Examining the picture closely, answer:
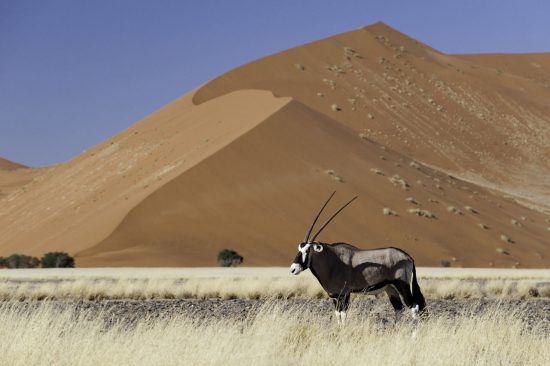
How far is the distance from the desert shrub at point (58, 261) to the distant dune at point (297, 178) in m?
1.44

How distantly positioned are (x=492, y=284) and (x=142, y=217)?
25.8 m

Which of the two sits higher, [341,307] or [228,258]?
[341,307]

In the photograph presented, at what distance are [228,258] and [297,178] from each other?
11.2 meters

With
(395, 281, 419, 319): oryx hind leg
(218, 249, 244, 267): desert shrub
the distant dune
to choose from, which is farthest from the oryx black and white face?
the distant dune

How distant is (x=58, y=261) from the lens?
133 feet

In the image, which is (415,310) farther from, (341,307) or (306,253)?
(306,253)

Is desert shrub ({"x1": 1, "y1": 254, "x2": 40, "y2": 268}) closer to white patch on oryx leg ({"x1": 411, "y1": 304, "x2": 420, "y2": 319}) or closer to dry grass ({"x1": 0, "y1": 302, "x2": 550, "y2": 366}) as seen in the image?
dry grass ({"x1": 0, "y1": 302, "x2": 550, "y2": 366})

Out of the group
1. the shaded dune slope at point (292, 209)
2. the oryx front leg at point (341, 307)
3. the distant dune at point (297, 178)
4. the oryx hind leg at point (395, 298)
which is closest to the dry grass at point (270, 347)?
the oryx front leg at point (341, 307)

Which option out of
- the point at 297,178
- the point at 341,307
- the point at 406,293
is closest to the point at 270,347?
the point at 341,307

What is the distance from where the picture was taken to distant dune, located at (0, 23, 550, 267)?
1804 inches

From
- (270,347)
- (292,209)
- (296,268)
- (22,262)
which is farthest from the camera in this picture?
(292,209)

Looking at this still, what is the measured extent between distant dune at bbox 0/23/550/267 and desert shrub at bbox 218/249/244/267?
43.0 inches

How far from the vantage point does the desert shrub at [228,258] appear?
4112 centimetres

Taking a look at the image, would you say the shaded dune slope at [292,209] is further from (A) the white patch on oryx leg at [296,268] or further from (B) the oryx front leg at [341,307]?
(A) the white patch on oryx leg at [296,268]
